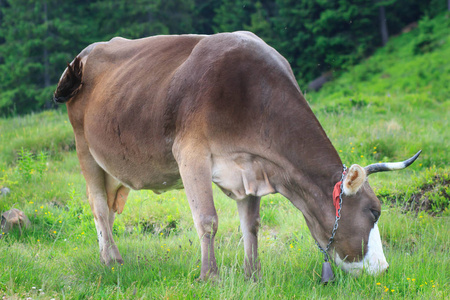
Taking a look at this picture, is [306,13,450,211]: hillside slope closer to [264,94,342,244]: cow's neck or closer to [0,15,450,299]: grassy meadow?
[0,15,450,299]: grassy meadow

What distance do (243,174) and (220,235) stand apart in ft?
6.37

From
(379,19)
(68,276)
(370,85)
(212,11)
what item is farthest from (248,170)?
(212,11)

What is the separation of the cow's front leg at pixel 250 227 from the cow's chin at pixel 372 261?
0.75m

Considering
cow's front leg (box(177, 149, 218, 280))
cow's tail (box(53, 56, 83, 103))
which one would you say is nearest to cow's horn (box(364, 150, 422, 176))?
cow's front leg (box(177, 149, 218, 280))

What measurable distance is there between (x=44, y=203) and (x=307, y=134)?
13.8 ft

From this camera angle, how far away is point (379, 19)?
2650cm

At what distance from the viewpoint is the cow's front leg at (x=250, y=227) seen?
415 cm

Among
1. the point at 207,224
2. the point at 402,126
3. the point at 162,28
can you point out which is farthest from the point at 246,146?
the point at 162,28

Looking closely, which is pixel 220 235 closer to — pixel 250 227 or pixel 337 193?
pixel 250 227

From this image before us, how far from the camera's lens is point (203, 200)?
11.8ft

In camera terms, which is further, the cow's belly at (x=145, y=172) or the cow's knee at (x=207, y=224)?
the cow's belly at (x=145, y=172)

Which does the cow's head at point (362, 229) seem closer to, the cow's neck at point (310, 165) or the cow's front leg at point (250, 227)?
the cow's neck at point (310, 165)

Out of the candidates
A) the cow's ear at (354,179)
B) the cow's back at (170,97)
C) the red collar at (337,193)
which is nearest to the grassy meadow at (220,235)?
the red collar at (337,193)

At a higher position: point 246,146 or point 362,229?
point 246,146
